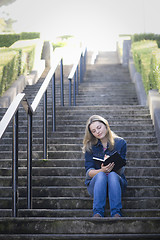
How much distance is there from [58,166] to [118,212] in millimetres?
1611

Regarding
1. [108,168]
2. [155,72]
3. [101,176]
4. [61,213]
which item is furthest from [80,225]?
[155,72]

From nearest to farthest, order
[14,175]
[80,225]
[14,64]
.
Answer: [80,225]
[14,175]
[14,64]

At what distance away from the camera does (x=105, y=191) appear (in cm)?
393

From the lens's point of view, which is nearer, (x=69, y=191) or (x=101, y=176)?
(x=101, y=176)

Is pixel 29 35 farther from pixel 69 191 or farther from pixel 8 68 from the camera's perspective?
pixel 69 191

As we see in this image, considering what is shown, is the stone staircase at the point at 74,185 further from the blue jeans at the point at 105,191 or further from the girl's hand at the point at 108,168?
the girl's hand at the point at 108,168

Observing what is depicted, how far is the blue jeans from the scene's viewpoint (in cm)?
381

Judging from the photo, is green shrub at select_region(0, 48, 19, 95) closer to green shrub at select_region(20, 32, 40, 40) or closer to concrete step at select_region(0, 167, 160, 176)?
concrete step at select_region(0, 167, 160, 176)

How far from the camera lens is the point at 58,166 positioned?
5262 millimetres

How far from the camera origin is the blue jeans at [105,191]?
3812 mm

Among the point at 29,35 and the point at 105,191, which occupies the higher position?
the point at 29,35

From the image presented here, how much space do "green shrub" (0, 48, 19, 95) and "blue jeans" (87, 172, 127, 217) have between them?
4805mm

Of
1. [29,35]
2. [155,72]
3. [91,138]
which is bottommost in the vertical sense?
[91,138]

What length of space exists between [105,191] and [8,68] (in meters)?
5.63
